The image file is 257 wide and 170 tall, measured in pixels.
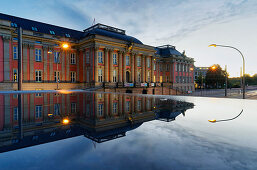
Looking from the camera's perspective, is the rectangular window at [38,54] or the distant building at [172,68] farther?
the distant building at [172,68]

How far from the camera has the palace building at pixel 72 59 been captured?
27.1 metres

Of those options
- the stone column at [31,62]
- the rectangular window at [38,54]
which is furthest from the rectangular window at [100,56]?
the stone column at [31,62]

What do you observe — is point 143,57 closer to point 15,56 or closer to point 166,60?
point 166,60

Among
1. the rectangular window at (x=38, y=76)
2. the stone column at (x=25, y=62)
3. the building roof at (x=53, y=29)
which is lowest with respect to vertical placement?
the rectangular window at (x=38, y=76)

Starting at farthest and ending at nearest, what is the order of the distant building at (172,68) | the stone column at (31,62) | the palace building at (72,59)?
the distant building at (172,68) < the stone column at (31,62) < the palace building at (72,59)

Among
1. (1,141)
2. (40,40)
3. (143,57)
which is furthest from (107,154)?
(143,57)

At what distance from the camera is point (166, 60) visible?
59.2m

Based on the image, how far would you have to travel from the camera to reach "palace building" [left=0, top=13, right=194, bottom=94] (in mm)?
27062

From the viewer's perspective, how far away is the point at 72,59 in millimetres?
36000

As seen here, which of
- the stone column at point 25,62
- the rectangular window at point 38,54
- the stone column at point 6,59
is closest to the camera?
the stone column at point 6,59

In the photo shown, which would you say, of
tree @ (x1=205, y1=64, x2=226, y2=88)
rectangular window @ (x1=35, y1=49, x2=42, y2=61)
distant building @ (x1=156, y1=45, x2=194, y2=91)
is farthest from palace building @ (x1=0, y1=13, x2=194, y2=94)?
tree @ (x1=205, y1=64, x2=226, y2=88)

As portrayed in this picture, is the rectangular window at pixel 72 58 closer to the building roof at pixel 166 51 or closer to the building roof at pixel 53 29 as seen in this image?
the building roof at pixel 53 29

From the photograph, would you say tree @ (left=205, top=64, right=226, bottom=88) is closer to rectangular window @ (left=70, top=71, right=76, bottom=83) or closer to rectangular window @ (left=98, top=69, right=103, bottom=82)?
rectangular window @ (left=98, top=69, right=103, bottom=82)

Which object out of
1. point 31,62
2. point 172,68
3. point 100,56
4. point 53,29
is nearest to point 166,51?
point 172,68
